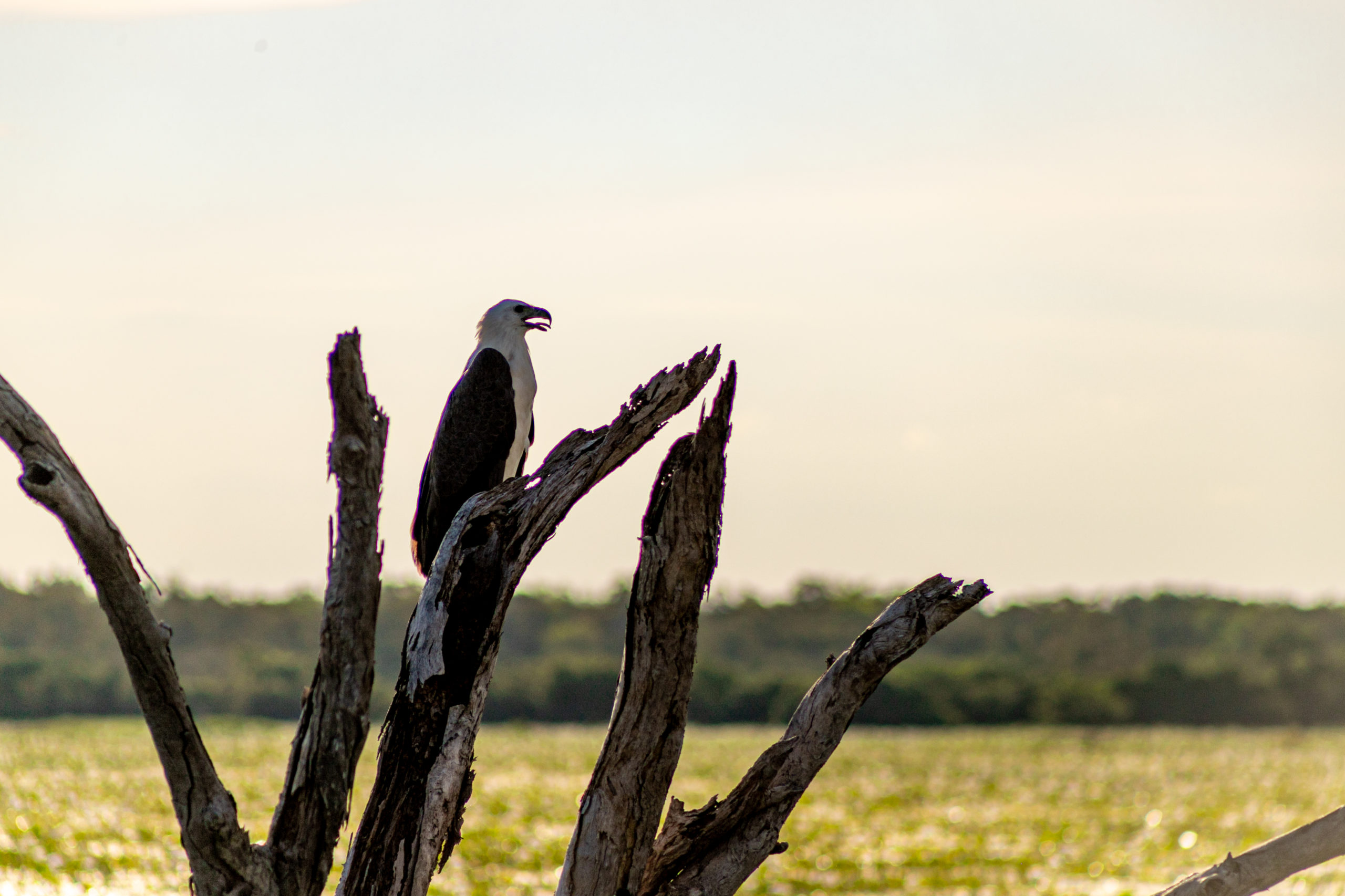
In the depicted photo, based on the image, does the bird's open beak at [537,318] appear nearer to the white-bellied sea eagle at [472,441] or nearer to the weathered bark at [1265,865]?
the white-bellied sea eagle at [472,441]

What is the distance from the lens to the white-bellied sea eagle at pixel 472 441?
6.32 meters

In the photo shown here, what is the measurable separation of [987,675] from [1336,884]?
100ft

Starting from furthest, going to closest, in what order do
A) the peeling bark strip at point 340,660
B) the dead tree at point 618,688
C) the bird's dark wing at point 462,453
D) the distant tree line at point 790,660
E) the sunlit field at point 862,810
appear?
the distant tree line at point 790,660 → the sunlit field at point 862,810 → the bird's dark wing at point 462,453 → the peeling bark strip at point 340,660 → the dead tree at point 618,688

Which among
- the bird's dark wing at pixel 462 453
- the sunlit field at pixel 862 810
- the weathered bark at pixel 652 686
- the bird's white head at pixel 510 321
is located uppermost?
the bird's white head at pixel 510 321

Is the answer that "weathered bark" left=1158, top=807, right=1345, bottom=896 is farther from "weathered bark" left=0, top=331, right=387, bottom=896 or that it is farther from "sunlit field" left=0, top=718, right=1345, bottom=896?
"sunlit field" left=0, top=718, right=1345, bottom=896

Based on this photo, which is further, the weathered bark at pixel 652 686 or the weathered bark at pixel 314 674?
the weathered bark at pixel 652 686

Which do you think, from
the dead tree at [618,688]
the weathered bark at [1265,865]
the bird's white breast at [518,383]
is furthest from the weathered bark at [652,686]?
the bird's white breast at [518,383]

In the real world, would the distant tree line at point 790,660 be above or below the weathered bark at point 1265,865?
above

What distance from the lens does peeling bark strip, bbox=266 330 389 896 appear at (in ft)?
17.2

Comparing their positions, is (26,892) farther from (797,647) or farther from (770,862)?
(797,647)

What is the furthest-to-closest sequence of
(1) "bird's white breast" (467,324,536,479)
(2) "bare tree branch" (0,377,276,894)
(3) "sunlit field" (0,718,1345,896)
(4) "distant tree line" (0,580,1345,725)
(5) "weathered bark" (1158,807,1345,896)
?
(4) "distant tree line" (0,580,1345,725)
(3) "sunlit field" (0,718,1345,896)
(1) "bird's white breast" (467,324,536,479)
(2) "bare tree branch" (0,377,276,894)
(5) "weathered bark" (1158,807,1345,896)

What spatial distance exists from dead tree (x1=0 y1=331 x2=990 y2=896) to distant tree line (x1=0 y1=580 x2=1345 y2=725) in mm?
29424

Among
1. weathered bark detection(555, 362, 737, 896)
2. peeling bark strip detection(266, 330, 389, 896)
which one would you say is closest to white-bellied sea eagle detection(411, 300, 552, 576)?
peeling bark strip detection(266, 330, 389, 896)

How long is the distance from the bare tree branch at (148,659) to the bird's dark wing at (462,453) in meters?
1.78
